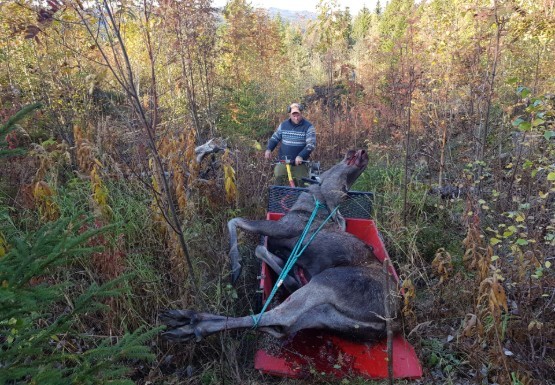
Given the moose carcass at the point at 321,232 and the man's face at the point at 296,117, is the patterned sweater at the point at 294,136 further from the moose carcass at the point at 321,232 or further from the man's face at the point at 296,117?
the moose carcass at the point at 321,232

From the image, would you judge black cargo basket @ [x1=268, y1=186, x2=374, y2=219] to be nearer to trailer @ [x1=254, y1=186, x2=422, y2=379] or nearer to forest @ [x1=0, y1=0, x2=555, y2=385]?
forest @ [x1=0, y1=0, x2=555, y2=385]

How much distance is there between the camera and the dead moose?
2.87 metres

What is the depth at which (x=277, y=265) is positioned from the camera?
3.68 meters

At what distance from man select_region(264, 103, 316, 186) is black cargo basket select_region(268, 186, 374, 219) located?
1.21 metres

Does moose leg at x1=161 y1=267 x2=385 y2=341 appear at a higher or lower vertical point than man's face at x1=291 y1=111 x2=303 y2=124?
lower

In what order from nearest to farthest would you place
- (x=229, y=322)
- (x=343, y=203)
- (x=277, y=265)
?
(x=229, y=322) < (x=277, y=265) < (x=343, y=203)

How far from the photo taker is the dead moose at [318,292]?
2867 mm

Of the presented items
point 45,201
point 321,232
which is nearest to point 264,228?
point 321,232

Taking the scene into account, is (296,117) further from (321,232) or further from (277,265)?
(277,265)

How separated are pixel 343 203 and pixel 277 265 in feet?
4.28

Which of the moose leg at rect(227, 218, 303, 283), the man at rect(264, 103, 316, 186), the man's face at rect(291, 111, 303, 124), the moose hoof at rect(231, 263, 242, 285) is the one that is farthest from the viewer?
the man's face at rect(291, 111, 303, 124)

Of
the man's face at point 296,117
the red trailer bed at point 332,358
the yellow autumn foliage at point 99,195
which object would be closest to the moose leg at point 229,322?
the red trailer bed at point 332,358

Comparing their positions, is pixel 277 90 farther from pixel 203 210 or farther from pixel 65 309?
pixel 65 309

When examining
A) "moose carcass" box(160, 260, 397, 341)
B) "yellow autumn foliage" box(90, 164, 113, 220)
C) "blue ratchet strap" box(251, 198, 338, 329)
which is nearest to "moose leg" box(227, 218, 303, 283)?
"blue ratchet strap" box(251, 198, 338, 329)
